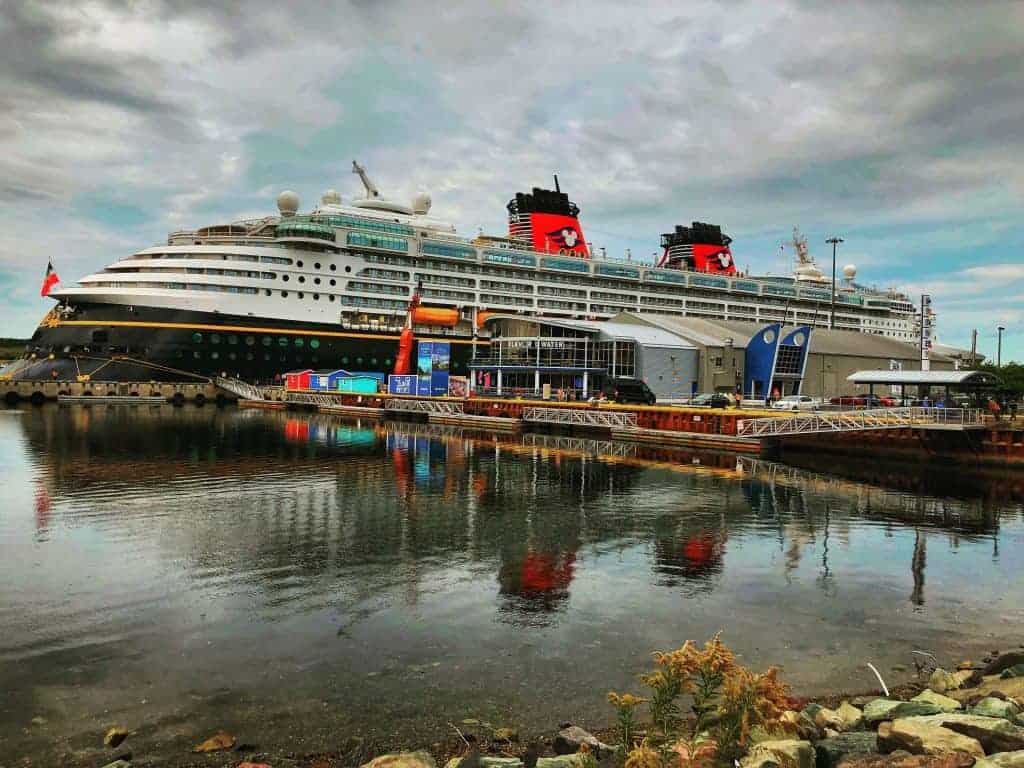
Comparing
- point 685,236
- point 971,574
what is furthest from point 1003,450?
point 685,236

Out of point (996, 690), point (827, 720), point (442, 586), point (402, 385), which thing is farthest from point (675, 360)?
point (827, 720)

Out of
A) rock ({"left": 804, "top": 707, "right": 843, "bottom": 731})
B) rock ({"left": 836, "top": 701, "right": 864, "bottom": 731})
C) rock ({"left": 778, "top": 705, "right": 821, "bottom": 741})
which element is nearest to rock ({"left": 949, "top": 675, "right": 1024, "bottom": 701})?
rock ({"left": 836, "top": 701, "right": 864, "bottom": 731})

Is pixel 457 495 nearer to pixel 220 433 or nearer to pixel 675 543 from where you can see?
pixel 675 543

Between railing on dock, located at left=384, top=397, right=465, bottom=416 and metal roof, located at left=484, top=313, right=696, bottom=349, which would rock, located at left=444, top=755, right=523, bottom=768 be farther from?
metal roof, located at left=484, top=313, right=696, bottom=349

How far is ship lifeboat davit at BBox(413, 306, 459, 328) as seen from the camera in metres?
82.7

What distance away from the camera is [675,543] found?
1973 cm

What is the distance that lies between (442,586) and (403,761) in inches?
287

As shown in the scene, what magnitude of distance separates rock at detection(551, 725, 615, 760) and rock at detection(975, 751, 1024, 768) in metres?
3.68

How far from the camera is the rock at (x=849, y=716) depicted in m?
8.88

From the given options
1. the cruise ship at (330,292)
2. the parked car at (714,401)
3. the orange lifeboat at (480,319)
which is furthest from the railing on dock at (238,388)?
the parked car at (714,401)

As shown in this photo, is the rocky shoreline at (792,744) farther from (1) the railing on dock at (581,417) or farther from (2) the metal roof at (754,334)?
(2) the metal roof at (754,334)

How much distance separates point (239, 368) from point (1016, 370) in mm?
90738

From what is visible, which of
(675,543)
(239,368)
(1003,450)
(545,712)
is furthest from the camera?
(239,368)

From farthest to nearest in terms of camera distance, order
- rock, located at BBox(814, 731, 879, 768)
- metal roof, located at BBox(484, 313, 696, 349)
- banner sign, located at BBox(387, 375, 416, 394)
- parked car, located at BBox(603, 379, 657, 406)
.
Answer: banner sign, located at BBox(387, 375, 416, 394)
metal roof, located at BBox(484, 313, 696, 349)
parked car, located at BBox(603, 379, 657, 406)
rock, located at BBox(814, 731, 879, 768)
